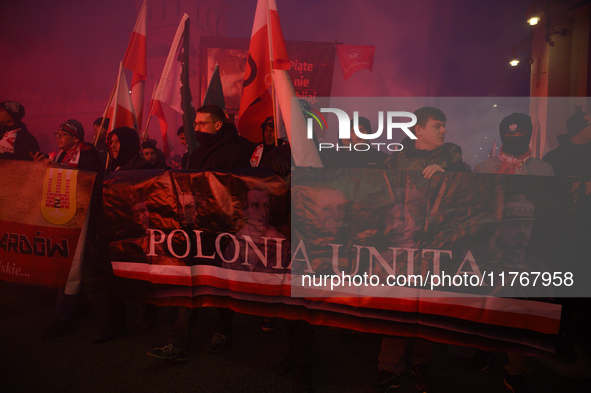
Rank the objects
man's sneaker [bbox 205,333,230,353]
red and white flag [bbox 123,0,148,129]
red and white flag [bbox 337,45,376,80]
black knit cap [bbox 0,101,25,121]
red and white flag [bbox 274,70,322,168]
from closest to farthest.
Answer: red and white flag [bbox 274,70,322,168] < man's sneaker [bbox 205,333,230,353] < black knit cap [bbox 0,101,25,121] < red and white flag [bbox 123,0,148,129] < red and white flag [bbox 337,45,376,80]

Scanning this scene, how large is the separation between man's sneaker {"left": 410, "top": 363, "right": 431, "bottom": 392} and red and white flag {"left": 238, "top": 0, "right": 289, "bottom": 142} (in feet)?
9.04

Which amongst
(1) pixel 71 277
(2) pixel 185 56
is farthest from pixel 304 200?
(2) pixel 185 56

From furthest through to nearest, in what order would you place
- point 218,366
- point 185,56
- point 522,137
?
point 185,56
point 522,137
point 218,366

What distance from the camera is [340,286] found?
2152 millimetres

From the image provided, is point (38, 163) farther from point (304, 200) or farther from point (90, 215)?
point (304, 200)

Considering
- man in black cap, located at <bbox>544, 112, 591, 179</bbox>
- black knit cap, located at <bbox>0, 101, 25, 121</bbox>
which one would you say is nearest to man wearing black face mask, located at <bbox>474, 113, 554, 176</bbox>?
man in black cap, located at <bbox>544, 112, 591, 179</bbox>

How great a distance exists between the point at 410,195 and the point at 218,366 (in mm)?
2002

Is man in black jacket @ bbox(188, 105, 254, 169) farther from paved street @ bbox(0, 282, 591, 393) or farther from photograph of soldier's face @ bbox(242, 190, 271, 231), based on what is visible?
paved street @ bbox(0, 282, 591, 393)

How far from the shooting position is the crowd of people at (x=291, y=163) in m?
2.27

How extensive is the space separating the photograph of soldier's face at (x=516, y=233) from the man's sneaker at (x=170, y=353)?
98.4 inches

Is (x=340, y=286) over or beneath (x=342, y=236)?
beneath

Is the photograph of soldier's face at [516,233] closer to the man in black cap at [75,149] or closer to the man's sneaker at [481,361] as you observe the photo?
the man's sneaker at [481,361]

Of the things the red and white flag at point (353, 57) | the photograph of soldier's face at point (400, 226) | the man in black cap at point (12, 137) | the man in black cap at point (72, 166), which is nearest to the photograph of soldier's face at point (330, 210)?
the photograph of soldier's face at point (400, 226)

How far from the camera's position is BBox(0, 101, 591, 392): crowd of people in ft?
7.44
